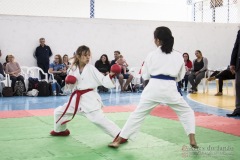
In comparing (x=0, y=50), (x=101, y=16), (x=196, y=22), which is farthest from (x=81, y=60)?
(x=196, y=22)

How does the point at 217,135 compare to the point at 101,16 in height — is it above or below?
below

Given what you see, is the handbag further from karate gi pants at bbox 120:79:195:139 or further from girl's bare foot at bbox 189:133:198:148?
girl's bare foot at bbox 189:133:198:148

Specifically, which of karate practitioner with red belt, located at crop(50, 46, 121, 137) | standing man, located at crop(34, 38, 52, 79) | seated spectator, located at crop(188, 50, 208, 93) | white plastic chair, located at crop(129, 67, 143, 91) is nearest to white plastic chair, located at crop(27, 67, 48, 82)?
standing man, located at crop(34, 38, 52, 79)

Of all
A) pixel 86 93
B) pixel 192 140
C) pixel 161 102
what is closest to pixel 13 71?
pixel 86 93

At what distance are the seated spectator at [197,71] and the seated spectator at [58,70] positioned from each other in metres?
4.25

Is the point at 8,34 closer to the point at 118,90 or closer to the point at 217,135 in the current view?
the point at 118,90

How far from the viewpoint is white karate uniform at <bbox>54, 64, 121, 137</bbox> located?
414 centimetres

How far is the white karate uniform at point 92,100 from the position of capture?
4139mm

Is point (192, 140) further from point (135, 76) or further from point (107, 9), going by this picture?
point (107, 9)

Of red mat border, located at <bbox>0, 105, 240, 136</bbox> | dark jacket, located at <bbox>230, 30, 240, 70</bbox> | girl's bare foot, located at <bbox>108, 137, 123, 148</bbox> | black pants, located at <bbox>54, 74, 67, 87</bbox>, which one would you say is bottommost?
red mat border, located at <bbox>0, 105, 240, 136</bbox>

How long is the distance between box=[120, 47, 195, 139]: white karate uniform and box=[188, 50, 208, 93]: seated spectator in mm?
7973

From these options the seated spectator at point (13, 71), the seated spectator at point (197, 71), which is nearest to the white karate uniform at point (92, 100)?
the seated spectator at point (13, 71)

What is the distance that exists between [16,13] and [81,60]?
8.95 meters

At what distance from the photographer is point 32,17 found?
1241 cm
